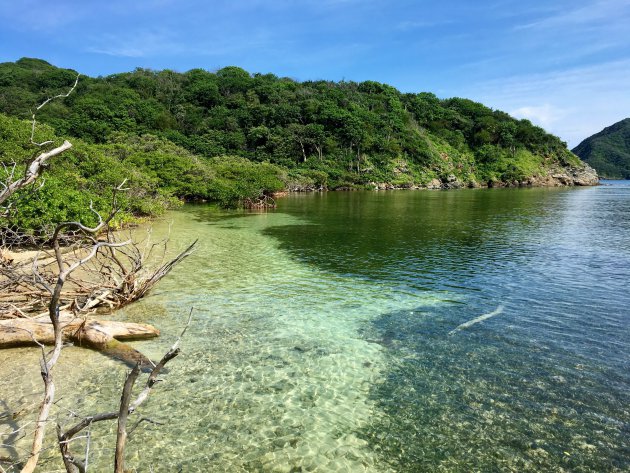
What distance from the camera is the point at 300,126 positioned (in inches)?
3799

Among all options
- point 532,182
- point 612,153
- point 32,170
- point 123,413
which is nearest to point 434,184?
point 532,182

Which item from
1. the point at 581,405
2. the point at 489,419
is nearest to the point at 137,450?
the point at 489,419

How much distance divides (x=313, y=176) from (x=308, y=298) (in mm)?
66375

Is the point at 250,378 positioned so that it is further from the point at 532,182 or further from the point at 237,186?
the point at 532,182

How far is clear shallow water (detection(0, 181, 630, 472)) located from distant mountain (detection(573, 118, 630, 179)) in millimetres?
203457

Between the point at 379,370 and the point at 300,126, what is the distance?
93.6 meters

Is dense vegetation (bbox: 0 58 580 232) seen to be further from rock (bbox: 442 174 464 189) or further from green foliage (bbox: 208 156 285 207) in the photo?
green foliage (bbox: 208 156 285 207)

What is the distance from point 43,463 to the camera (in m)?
5.45

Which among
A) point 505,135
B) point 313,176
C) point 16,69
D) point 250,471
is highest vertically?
point 16,69

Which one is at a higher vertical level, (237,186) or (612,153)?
(612,153)

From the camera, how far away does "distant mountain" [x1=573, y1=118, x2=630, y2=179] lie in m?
175

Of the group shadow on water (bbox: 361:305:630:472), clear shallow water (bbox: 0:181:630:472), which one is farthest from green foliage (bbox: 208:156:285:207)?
shadow on water (bbox: 361:305:630:472)

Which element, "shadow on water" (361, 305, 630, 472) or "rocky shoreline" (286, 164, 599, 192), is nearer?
"shadow on water" (361, 305, 630, 472)

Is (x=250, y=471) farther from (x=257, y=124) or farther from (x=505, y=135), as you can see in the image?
(x=505, y=135)
